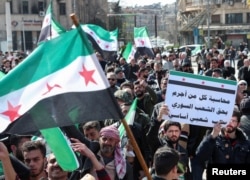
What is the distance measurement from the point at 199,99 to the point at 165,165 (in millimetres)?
1627

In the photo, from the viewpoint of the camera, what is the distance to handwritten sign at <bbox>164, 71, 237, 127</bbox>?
570 cm

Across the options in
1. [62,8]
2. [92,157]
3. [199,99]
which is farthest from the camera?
[62,8]

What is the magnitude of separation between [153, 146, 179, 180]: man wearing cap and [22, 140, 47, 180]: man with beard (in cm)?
89

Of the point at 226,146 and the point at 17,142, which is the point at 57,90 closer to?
the point at 17,142

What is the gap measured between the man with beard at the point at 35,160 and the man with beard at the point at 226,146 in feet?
5.62

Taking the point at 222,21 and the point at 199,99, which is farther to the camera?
the point at 222,21

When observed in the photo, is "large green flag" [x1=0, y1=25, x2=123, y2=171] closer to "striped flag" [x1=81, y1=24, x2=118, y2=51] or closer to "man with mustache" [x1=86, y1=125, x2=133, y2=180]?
"man with mustache" [x1=86, y1=125, x2=133, y2=180]

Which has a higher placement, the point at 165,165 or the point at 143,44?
the point at 165,165

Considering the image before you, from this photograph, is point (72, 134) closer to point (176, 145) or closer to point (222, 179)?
point (176, 145)

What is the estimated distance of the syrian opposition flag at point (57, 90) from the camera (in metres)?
4.18

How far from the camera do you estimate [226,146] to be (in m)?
5.69

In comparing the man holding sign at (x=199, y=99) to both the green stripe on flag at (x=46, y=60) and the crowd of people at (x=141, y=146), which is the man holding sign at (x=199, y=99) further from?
the green stripe on flag at (x=46, y=60)

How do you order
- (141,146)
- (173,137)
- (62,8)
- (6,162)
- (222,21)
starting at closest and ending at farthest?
(6,162)
(173,137)
(141,146)
(62,8)
(222,21)

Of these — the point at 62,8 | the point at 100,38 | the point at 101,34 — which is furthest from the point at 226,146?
the point at 62,8
